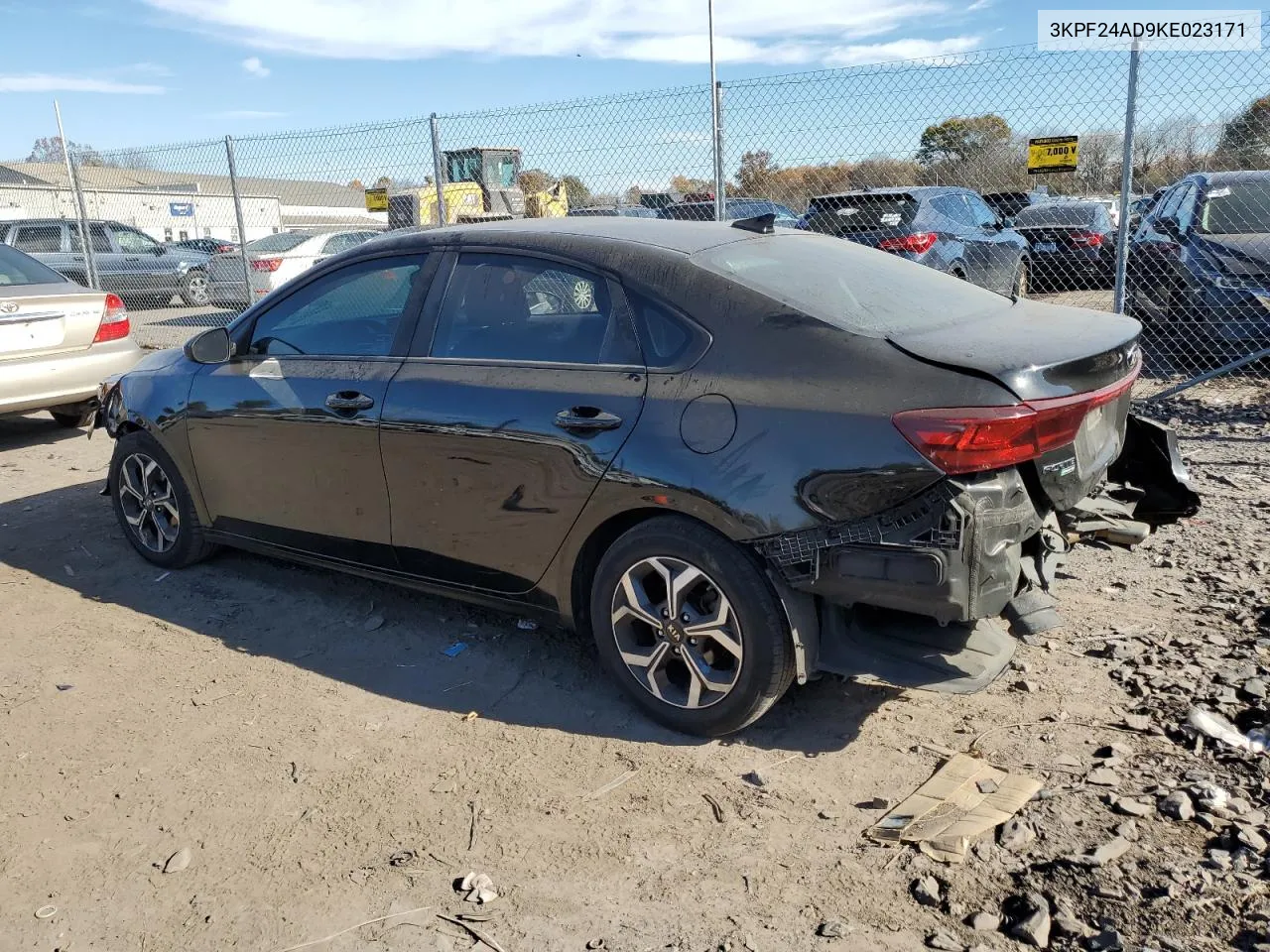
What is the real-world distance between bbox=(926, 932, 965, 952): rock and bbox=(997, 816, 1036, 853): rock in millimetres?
403

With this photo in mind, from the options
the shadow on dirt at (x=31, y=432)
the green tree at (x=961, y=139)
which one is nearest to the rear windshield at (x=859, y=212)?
the green tree at (x=961, y=139)

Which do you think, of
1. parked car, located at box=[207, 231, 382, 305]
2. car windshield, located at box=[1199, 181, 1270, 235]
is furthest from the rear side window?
car windshield, located at box=[1199, 181, 1270, 235]

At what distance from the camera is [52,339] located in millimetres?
7676

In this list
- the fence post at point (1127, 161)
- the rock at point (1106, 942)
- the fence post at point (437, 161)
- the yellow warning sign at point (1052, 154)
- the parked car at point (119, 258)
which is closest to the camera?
the rock at point (1106, 942)

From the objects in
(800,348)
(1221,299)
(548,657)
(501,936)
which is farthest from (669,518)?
(1221,299)

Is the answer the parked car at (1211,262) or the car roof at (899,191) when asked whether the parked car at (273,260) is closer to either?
the car roof at (899,191)

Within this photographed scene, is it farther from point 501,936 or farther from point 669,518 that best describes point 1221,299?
point 501,936

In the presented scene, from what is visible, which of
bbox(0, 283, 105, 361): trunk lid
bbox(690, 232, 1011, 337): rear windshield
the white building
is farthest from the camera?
the white building

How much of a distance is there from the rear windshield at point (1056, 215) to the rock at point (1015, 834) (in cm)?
1172

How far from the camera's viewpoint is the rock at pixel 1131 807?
2818 mm

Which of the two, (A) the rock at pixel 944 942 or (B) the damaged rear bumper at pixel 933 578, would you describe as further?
(B) the damaged rear bumper at pixel 933 578

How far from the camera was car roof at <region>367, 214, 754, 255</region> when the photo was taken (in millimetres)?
3605

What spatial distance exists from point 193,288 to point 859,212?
14112 millimetres

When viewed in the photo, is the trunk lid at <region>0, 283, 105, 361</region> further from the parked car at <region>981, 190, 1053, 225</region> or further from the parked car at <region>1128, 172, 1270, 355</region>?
the parked car at <region>981, 190, 1053, 225</region>
